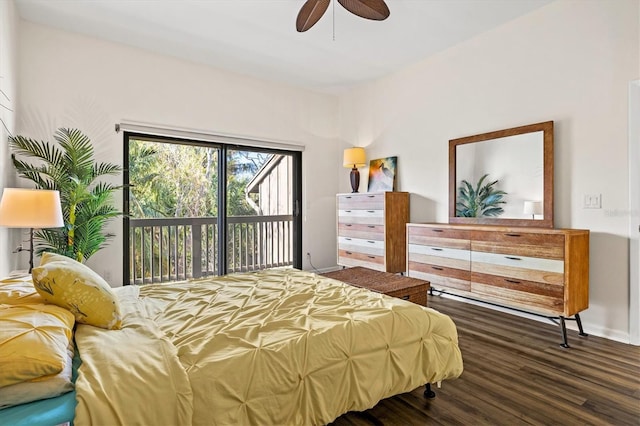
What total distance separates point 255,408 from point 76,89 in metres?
3.65

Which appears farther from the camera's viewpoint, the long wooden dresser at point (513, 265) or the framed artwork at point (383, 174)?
the framed artwork at point (383, 174)

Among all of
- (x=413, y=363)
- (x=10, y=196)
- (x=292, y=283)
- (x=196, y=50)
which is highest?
(x=196, y=50)

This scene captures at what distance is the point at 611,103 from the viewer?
2678 millimetres

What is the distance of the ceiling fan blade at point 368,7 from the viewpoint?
7.91 ft

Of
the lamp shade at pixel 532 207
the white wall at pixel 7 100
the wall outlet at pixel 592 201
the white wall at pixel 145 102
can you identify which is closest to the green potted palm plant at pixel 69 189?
the white wall at pixel 7 100

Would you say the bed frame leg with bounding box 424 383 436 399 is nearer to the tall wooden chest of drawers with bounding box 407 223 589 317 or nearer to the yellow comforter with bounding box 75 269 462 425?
the yellow comforter with bounding box 75 269 462 425

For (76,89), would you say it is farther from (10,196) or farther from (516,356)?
(516,356)

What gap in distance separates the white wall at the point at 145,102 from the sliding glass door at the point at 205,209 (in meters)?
0.22

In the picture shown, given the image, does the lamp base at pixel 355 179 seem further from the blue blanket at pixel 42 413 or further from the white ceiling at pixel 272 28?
the blue blanket at pixel 42 413

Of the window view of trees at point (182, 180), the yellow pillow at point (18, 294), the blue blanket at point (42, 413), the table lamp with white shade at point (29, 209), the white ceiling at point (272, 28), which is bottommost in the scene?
the blue blanket at point (42, 413)

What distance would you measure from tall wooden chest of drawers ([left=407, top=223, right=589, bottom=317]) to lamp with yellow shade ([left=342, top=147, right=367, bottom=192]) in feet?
4.72

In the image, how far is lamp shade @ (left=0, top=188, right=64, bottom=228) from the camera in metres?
2.15

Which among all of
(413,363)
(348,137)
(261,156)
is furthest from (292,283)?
(348,137)

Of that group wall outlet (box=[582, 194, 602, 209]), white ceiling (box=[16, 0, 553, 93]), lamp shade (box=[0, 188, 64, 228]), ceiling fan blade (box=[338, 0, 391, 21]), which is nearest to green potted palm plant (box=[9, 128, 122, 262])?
lamp shade (box=[0, 188, 64, 228])
